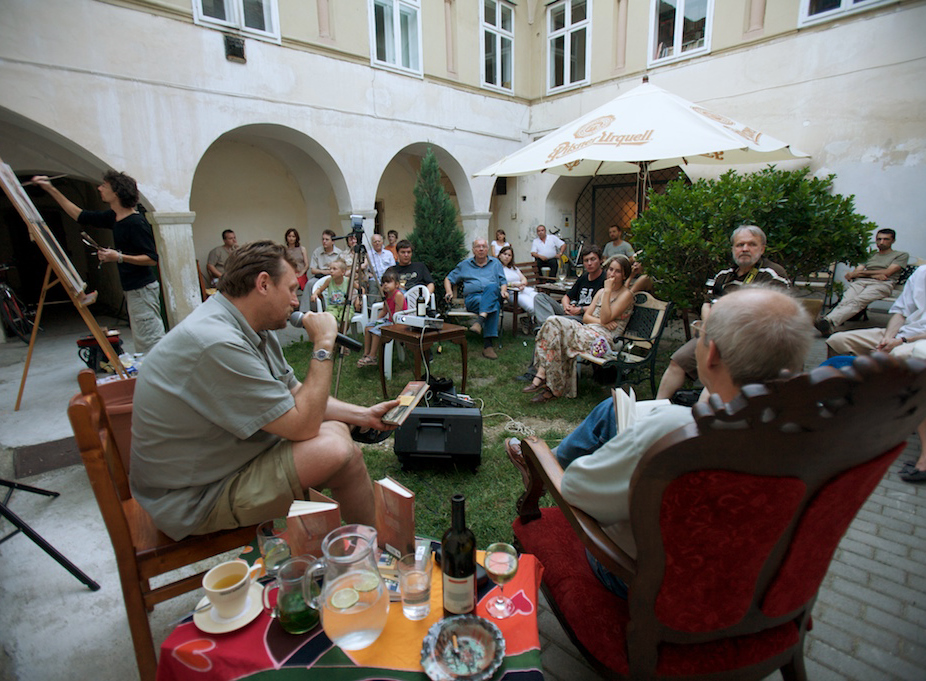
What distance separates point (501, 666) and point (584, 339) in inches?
136

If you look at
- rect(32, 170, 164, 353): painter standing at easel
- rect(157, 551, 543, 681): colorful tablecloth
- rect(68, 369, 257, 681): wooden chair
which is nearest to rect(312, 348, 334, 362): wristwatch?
rect(68, 369, 257, 681): wooden chair

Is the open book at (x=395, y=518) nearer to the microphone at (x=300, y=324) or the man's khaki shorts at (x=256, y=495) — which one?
the man's khaki shorts at (x=256, y=495)

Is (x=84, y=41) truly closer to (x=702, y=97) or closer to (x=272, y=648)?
(x=272, y=648)

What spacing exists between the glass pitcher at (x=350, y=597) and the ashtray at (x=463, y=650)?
0.13m

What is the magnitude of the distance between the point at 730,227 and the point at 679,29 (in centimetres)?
636

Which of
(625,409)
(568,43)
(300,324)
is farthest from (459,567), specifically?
→ (568,43)

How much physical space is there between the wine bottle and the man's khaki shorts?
76cm

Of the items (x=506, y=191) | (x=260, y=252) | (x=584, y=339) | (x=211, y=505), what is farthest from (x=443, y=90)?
(x=211, y=505)

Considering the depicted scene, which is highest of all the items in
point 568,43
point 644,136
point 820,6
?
point 568,43

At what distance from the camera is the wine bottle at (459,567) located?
1.16 metres

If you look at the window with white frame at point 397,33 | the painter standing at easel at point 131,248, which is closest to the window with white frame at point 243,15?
the window with white frame at point 397,33

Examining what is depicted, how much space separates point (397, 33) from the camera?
8867 millimetres

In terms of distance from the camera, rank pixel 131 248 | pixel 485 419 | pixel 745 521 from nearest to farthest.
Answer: pixel 745 521 → pixel 131 248 → pixel 485 419

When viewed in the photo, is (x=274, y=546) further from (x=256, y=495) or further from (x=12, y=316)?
(x=12, y=316)
